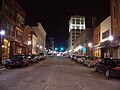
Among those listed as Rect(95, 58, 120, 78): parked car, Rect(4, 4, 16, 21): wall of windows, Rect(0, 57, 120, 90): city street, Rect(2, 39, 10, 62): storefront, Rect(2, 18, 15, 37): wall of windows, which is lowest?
Rect(0, 57, 120, 90): city street

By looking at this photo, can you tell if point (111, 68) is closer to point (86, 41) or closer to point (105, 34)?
point (105, 34)

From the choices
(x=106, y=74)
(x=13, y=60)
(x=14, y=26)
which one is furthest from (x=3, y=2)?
(x=106, y=74)

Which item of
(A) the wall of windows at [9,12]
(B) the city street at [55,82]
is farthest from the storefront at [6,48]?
(B) the city street at [55,82]

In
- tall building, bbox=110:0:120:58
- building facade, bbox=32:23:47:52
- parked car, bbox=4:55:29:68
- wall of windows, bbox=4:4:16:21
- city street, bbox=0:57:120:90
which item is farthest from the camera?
building facade, bbox=32:23:47:52

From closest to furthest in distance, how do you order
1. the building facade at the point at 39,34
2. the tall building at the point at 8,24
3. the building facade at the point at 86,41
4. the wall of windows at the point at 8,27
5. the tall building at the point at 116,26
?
the tall building at the point at 116,26 < the tall building at the point at 8,24 < the wall of windows at the point at 8,27 < the building facade at the point at 86,41 < the building facade at the point at 39,34

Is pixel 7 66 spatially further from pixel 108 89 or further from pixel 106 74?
pixel 108 89

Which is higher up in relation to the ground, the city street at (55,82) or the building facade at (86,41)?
the building facade at (86,41)

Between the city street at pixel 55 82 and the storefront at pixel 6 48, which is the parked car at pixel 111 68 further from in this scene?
the storefront at pixel 6 48

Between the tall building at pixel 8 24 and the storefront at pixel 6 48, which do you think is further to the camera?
the storefront at pixel 6 48

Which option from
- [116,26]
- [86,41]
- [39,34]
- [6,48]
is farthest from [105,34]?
[39,34]

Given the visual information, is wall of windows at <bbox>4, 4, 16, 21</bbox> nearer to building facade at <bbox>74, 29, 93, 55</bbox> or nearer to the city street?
building facade at <bbox>74, 29, 93, 55</bbox>

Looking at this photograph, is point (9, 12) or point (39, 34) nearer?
point (9, 12)

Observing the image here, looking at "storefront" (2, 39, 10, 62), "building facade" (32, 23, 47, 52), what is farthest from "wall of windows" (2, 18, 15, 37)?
"building facade" (32, 23, 47, 52)

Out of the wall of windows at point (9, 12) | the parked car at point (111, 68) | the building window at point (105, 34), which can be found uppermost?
the wall of windows at point (9, 12)
